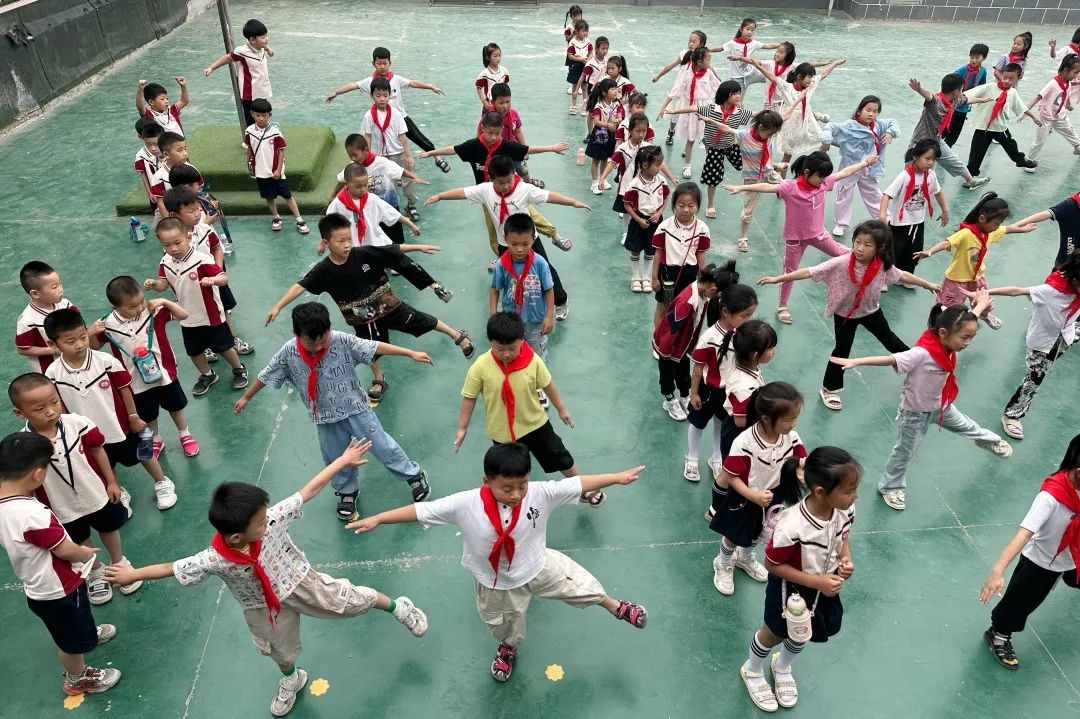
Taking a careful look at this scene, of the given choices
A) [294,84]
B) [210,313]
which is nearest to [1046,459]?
[210,313]

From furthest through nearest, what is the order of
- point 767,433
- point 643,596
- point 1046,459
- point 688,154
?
point 688,154 < point 1046,459 < point 643,596 < point 767,433

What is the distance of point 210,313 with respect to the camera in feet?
15.8

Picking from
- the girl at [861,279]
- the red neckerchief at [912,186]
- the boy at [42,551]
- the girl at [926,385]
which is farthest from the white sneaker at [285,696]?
the red neckerchief at [912,186]

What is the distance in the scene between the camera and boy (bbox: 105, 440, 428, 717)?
8.83ft

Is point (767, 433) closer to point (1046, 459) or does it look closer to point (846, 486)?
point (846, 486)

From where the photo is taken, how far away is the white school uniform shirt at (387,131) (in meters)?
7.02

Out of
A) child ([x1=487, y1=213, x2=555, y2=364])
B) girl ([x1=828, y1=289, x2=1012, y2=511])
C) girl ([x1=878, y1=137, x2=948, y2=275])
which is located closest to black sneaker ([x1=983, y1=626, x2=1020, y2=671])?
girl ([x1=828, y1=289, x2=1012, y2=511])

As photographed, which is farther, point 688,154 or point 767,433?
point 688,154

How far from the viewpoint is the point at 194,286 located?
4711 mm

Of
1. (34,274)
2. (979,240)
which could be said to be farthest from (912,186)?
(34,274)

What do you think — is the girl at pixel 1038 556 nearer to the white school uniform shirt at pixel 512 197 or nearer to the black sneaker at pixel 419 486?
the black sneaker at pixel 419 486

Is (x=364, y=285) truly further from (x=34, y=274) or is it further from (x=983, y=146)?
(x=983, y=146)

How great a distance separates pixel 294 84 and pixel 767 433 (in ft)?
34.3

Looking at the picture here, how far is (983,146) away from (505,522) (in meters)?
8.01
